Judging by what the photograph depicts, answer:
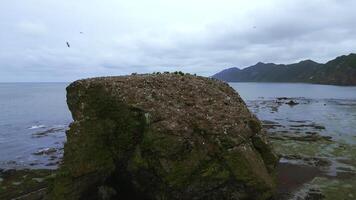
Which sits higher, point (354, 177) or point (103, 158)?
point (103, 158)

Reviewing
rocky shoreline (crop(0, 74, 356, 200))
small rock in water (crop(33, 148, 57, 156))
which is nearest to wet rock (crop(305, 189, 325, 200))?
rocky shoreline (crop(0, 74, 356, 200))

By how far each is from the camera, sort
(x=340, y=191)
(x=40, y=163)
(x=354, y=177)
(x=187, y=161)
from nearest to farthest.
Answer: (x=187, y=161)
(x=340, y=191)
(x=354, y=177)
(x=40, y=163)

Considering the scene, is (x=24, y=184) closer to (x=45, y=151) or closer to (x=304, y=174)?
(x=45, y=151)

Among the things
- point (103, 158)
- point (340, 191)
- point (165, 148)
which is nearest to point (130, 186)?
point (103, 158)

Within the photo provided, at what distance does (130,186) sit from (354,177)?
1050cm

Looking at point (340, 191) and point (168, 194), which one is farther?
point (340, 191)

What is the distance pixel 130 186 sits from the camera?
14414 millimetres

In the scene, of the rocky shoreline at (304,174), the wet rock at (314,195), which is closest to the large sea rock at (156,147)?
the rocky shoreline at (304,174)

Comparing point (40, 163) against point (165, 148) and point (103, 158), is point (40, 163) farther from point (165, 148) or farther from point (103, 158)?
point (165, 148)

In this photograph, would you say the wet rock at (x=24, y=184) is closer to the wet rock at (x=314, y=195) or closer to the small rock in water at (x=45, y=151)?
the small rock in water at (x=45, y=151)

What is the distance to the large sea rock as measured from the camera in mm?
13039

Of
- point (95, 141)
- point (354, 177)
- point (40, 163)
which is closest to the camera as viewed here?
point (95, 141)

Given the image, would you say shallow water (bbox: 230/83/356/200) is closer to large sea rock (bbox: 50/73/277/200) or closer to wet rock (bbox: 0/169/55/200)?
large sea rock (bbox: 50/73/277/200)

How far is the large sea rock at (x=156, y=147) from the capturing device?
513 inches
